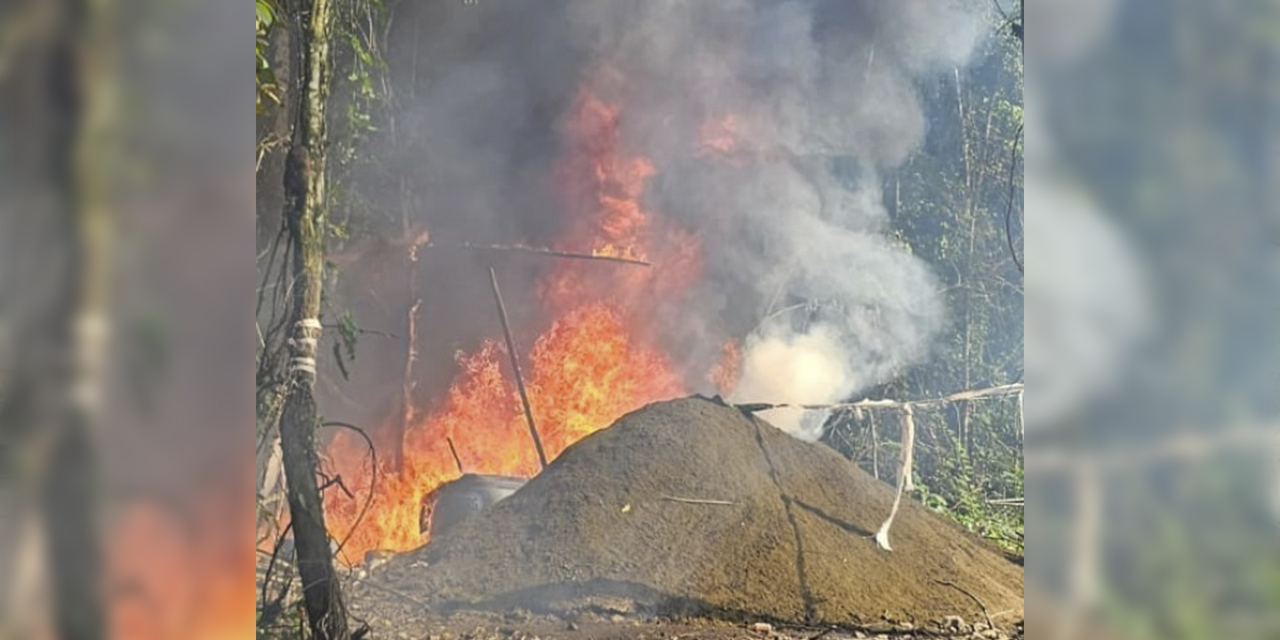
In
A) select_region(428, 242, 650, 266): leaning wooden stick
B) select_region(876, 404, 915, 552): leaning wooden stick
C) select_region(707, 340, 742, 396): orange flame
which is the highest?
select_region(428, 242, 650, 266): leaning wooden stick

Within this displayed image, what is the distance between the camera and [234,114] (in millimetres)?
1703

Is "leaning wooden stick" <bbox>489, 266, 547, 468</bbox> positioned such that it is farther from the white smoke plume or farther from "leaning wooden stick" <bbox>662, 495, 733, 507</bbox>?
"leaning wooden stick" <bbox>662, 495, 733, 507</bbox>

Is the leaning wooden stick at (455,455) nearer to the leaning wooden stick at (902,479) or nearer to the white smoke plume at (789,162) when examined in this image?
the white smoke plume at (789,162)

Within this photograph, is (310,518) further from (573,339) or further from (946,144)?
(946,144)

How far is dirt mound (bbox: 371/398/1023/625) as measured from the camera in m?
6.93

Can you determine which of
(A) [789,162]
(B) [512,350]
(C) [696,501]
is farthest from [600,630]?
(A) [789,162]

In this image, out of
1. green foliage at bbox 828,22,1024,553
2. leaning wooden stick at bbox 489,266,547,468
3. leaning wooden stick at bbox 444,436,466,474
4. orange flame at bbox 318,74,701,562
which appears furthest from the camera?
green foliage at bbox 828,22,1024,553

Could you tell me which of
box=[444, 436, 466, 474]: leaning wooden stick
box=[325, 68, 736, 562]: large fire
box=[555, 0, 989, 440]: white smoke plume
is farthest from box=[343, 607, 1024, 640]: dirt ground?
box=[555, 0, 989, 440]: white smoke plume

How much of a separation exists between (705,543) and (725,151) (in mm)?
5088

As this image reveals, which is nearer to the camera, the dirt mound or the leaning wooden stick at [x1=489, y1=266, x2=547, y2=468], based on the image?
the dirt mound

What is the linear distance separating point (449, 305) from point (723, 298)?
9.81ft

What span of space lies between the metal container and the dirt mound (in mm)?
895

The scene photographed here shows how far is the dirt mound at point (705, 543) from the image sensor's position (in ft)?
22.7

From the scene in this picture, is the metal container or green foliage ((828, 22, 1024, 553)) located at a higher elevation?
green foliage ((828, 22, 1024, 553))
